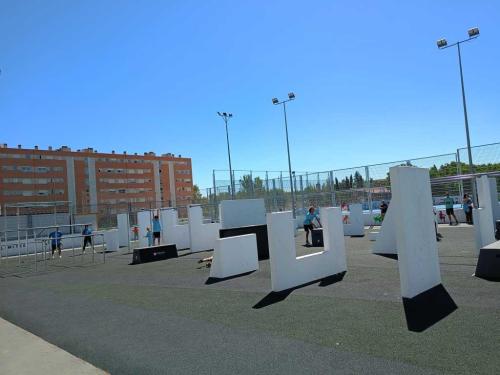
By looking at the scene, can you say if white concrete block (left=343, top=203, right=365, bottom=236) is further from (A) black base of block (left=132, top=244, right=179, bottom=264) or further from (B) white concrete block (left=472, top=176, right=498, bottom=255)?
(B) white concrete block (left=472, top=176, right=498, bottom=255)

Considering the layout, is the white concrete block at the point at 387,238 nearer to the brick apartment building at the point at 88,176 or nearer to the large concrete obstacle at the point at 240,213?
the large concrete obstacle at the point at 240,213

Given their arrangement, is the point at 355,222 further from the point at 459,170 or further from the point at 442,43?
the point at 442,43

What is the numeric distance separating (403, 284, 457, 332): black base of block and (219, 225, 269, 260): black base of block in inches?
285

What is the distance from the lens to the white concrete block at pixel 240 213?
53.7 feet

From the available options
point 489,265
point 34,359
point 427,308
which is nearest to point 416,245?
point 427,308

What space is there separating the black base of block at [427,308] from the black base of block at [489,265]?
3.92ft

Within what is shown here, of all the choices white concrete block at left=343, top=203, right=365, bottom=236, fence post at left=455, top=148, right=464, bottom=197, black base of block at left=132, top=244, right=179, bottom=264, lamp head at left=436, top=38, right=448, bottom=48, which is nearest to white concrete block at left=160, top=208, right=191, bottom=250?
black base of block at left=132, top=244, right=179, bottom=264

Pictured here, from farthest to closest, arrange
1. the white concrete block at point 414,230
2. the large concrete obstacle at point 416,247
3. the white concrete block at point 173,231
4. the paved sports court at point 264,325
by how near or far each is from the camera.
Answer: the white concrete block at point 173,231 → the white concrete block at point 414,230 → the large concrete obstacle at point 416,247 → the paved sports court at point 264,325

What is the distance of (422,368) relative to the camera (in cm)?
392

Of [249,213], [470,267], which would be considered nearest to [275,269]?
[470,267]

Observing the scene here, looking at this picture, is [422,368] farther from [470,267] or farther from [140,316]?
[470,267]

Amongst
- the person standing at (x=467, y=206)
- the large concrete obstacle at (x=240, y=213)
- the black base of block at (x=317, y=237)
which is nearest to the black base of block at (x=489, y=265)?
the black base of block at (x=317, y=237)

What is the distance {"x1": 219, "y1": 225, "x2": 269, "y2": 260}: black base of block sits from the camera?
44.2ft

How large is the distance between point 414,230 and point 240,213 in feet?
35.1
